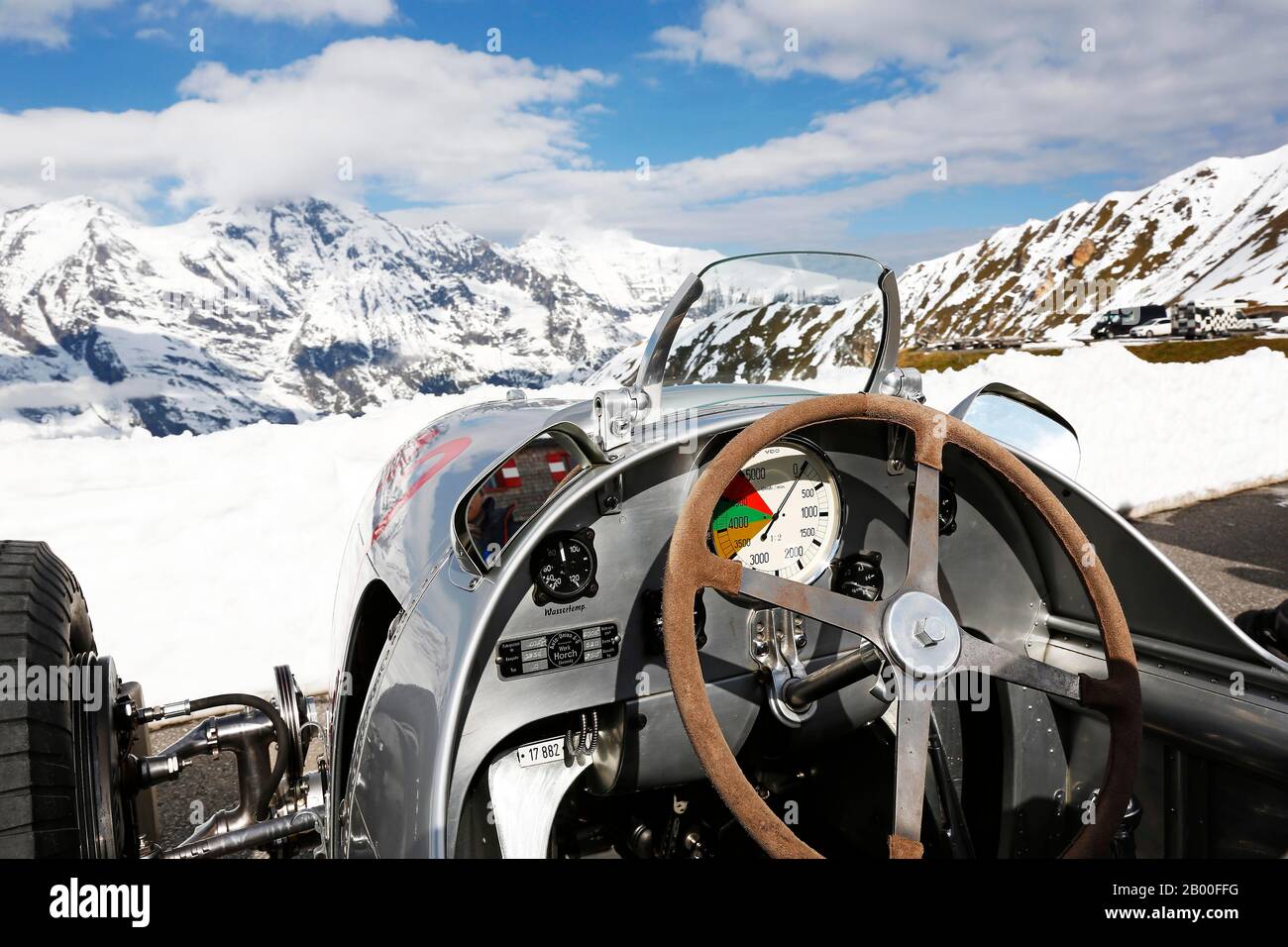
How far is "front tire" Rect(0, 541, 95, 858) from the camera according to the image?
2.27 metres

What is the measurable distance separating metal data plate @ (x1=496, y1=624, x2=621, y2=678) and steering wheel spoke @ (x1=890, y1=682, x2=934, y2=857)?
0.92 m

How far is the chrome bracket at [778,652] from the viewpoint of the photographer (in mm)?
2859

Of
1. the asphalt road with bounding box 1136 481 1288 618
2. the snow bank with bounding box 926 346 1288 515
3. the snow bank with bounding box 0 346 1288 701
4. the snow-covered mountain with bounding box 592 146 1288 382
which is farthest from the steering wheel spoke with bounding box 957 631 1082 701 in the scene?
the snow-covered mountain with bounding box 592 146 1288 382

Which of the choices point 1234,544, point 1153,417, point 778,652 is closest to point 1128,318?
point 1153,417

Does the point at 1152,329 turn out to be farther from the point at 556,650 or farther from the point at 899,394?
the point at 556,650

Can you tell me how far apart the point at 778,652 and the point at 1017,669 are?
0.91 meters

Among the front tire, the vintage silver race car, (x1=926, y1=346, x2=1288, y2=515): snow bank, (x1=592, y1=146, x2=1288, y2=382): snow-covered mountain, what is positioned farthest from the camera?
(x1=592, y1=146, x2=1288, y2=382): snow-covered mountain

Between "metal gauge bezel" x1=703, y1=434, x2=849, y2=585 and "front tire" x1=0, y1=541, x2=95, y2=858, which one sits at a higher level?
"metal gauge bezel" x1=703, y1=434, x2=849, y2=585

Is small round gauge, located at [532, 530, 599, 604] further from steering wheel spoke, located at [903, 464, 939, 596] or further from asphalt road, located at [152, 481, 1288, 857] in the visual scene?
asphalt road, located at [152, 481, 1288, 857]

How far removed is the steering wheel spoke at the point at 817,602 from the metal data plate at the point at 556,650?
2.19 ft

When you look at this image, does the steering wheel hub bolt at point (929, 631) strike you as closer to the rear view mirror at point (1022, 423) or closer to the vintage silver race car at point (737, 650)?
the vintage silver race car at point (737, 650)

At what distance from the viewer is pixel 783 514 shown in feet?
9.23

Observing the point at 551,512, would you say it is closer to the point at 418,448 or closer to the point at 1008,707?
the point at 418,448

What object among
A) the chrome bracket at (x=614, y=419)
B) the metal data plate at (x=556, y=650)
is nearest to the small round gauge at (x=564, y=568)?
the metal data plate at (x=556, y=650)
